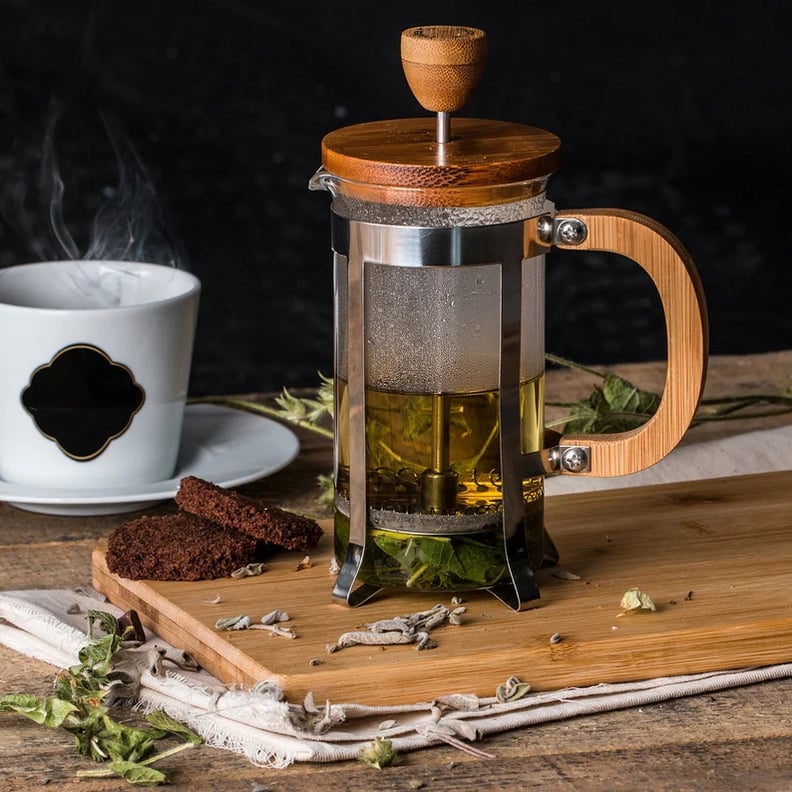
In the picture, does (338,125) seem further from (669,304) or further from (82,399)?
(669,304)

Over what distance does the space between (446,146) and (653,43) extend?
1.50 metres

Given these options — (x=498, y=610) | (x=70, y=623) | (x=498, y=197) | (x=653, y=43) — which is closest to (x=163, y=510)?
(x=70, y=623)

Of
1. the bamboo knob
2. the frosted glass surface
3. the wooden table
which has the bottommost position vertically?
the wooden table

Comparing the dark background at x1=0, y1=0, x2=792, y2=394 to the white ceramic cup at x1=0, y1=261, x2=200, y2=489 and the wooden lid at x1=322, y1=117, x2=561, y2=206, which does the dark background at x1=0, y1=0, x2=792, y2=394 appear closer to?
the white ceramic cup at x1=0, y1=261, x2=200, y2=489

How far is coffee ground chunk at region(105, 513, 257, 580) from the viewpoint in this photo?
1075 mm

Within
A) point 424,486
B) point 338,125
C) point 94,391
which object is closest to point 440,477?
point 424,486

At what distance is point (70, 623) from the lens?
1037 mm

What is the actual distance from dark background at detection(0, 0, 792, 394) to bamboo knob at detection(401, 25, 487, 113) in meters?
1.28

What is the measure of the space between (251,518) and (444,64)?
392 millimetres

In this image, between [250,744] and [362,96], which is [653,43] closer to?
[362,96]

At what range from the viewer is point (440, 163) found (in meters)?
0.92

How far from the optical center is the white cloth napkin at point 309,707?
2.83ft

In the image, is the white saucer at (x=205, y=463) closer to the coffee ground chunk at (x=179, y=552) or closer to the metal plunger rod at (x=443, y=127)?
the coffee ground chunk at (x=179, y=552)

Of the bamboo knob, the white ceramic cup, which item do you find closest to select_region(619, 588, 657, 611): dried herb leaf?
the bamboo knob
